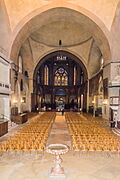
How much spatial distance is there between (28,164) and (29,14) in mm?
13014

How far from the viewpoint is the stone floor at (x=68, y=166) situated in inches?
211

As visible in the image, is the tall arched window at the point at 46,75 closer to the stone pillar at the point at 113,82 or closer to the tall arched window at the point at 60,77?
the tall arched window at the point at 60,77

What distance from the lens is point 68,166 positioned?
6195 mm

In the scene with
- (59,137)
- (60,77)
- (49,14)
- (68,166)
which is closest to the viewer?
(68,166)

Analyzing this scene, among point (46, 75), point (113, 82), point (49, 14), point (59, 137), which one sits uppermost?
point (49, 14)

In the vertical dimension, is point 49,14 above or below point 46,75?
above

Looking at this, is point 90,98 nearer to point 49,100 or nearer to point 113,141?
point 49,100

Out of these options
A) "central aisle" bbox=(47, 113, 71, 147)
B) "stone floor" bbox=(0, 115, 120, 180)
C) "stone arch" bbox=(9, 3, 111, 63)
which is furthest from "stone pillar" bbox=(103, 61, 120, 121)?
"stone floor" bbox=(0, 115, 120, 180)

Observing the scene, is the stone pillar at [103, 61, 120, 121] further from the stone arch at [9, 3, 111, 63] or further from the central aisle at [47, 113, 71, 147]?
the central aisle at [47, 113, 71, 147]

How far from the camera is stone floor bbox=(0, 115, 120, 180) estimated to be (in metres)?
5.37

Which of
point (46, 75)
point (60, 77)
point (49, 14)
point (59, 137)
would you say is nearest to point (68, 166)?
point (59, 137)

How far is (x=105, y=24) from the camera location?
1653 cm

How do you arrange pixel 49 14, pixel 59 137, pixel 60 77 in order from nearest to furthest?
pixel 59 137, pixel 49 14, pixel 60 77

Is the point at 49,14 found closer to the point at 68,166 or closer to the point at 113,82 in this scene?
the point at 113,82
